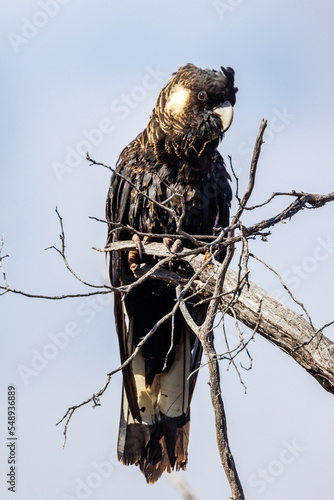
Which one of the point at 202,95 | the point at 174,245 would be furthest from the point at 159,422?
the point at 202,95

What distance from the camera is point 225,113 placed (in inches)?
191

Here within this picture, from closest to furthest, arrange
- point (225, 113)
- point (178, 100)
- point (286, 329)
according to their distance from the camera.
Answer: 1. point (286, 329)
2. point (225, 113)
3. point (178, 100)

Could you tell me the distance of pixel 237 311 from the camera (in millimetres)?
3805

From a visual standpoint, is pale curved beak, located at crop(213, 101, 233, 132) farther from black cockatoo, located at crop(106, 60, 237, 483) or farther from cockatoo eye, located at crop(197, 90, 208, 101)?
cockatoo eye, located at crop(197, 90, 208, 101)

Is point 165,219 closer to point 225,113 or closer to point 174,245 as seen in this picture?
point 174,245

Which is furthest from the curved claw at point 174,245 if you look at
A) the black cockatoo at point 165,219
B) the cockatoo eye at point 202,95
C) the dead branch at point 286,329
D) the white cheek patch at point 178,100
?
the cockatoo eye at point 202,95

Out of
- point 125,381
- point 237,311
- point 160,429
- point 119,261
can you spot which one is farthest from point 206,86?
point 160,429

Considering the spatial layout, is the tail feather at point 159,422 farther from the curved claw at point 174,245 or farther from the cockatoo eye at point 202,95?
the cockatoo eye at point 202,95

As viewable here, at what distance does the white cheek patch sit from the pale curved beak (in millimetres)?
273

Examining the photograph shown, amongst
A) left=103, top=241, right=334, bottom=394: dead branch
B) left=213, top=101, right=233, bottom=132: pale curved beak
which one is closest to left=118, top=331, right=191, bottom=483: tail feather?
left=103, top=241, right=334, bottom=394: dead branch

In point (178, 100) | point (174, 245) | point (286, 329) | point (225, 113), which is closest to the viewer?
point (286, 329)

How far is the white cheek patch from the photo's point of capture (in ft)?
16.2

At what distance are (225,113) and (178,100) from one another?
0.43 metres

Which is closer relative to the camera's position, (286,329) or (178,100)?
(286,329)
